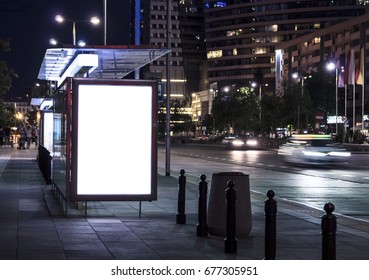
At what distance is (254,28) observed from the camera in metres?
174

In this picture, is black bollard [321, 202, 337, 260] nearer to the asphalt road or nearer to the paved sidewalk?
the paved sidewalk

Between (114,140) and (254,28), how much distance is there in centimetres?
16356

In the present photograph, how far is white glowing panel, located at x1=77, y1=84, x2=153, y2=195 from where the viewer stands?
13.1 m

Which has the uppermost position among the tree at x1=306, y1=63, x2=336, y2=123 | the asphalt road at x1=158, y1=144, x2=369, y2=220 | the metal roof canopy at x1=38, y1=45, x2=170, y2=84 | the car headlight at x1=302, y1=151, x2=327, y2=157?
the tree at x1=306, y1=63, x2=336, y2=123

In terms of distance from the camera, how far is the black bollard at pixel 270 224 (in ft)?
28.2

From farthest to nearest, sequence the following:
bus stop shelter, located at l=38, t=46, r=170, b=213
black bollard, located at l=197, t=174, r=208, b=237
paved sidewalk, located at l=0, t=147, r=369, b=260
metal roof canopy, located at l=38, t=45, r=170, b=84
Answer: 1. metal roof canopy, located at l=38, t=45, r=170, b=84
2. bus stop shelter, located at l=38, t=46, r=170, b=213
3. black bollard, located at l=197, t=174, r=208, b=237
4. paved sidewalk, located at l=0, t=147, r=369, b=260

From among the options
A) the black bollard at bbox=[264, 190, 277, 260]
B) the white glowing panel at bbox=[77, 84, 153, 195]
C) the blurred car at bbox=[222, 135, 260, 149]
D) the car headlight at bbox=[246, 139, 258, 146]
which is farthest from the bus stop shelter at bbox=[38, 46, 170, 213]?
the car headlight at bbox=[246, 139, 258, 146]

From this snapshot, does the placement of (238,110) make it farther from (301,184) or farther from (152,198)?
(152,198)

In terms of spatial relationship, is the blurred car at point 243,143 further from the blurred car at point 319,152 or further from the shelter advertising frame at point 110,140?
the shelter advertising frame at point 110,140

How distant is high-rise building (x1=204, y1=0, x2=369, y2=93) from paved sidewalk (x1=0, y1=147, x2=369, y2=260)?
149m

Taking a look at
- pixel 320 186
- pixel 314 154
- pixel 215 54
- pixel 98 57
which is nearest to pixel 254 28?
pixel 215 54

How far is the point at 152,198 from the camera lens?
522 inches

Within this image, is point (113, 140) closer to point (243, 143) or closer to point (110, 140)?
point (110, 140)
